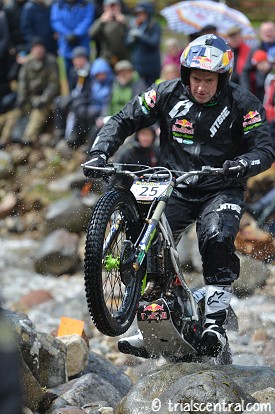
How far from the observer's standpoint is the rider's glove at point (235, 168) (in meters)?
7.29

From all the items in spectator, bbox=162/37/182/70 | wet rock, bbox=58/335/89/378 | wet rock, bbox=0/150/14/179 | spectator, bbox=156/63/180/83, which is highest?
spectator, bbox=156/63/180/83

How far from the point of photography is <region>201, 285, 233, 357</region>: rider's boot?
7742mm

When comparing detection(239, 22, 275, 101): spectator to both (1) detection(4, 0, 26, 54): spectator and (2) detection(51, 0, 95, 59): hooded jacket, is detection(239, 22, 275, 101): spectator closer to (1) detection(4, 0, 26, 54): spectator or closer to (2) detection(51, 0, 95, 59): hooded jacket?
(2) detection(51, 0, 95, 59): hooded jacket

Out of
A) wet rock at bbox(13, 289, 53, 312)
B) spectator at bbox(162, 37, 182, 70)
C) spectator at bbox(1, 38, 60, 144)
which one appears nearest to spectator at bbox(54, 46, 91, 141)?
spectator at bbox(1, 38, 60, 144)

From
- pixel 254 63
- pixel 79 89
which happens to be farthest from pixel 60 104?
pixel 254 63

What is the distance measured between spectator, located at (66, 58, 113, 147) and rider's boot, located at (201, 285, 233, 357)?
26.5 feet

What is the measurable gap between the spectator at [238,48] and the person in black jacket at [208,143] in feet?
18.4

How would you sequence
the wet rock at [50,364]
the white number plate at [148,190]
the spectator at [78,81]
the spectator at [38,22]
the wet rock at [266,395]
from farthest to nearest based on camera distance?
the spectator at [38,22] → the spectator at [78,81] → the wet rock at [50,364] → the white number plate at [148,190] → the wet rock at [266,395]

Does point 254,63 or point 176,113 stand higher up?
point 176,113

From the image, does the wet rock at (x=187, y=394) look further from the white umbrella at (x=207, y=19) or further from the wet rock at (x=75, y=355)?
the white umbrella at (x=207, y=19)

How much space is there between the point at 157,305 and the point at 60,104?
10.2 meters

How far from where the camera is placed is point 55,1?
17516mm

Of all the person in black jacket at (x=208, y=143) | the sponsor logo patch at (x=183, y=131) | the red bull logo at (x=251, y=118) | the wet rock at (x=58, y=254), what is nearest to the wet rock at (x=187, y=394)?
the person in black jacket at (x=208, y=143)

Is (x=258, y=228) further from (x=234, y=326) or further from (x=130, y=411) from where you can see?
(x=130, y=411)
